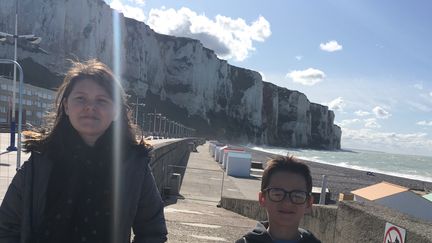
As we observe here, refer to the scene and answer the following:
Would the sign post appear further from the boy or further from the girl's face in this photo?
the girl's face

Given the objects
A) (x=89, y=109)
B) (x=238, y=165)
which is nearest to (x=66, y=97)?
(x=89, y=109)

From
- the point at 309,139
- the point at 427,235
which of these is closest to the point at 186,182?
the point at 427,235

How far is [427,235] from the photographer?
3.47 meters

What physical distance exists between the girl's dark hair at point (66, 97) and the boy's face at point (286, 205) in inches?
29.0

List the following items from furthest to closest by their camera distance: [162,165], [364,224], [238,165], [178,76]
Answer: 1. [178,76]
2. [238,165]
3. [162,165]
4. [364,224]

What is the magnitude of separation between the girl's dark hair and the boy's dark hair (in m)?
0.69

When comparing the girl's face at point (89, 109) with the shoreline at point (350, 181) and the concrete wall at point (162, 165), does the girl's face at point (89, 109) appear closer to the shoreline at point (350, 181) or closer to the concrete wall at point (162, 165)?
the concrete wall at point (162, 165)

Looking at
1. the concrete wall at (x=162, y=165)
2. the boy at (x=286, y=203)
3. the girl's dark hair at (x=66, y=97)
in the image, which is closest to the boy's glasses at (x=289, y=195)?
the boy at (x=286, y=203)

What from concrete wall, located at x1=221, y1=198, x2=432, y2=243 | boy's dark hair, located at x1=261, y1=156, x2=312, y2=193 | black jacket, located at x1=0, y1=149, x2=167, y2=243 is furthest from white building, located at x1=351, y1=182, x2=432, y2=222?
black jacket, located at x1=0, y1=149, x2=167, y2=243

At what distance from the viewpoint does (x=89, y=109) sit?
2092 millimetres

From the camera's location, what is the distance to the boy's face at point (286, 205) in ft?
7.10

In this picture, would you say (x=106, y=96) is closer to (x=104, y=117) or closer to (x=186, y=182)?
(x=104, y=117)

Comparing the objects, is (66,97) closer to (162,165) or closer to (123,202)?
(123,202)

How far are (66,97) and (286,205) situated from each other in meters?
1.21
